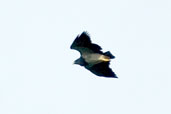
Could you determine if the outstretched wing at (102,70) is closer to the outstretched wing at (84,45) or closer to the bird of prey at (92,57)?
the bird of prey at (92,57)

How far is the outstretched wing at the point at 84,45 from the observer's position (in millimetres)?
34938

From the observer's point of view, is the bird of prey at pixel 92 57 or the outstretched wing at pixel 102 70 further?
the outstretched wing at pixel 102 70

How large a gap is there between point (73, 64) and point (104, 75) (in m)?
2.01

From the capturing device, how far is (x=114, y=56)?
1353 inches

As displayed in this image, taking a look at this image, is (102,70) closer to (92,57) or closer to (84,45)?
(92,57)

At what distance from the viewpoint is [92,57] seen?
35.6m

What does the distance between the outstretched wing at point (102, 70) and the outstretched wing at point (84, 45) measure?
1137 mm

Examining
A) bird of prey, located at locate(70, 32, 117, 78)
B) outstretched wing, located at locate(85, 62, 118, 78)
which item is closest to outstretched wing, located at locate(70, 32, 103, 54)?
bird of prey, located at locate(70, 32, 117, 78)

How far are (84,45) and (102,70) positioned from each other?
194 centimetres

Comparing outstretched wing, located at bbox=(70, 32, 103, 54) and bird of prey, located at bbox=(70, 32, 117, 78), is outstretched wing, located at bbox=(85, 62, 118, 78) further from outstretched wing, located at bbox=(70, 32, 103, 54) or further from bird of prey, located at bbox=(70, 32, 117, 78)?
outstretched wing, located at bbox=(70, 32, 103, 54)

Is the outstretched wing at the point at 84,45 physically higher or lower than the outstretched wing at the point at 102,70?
higher

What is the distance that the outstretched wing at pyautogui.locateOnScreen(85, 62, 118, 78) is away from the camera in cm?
3609

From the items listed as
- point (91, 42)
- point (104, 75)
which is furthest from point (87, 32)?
point (104, 75)

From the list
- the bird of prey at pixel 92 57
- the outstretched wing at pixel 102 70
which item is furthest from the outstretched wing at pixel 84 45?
the outstretched wing at pixel 102 70
